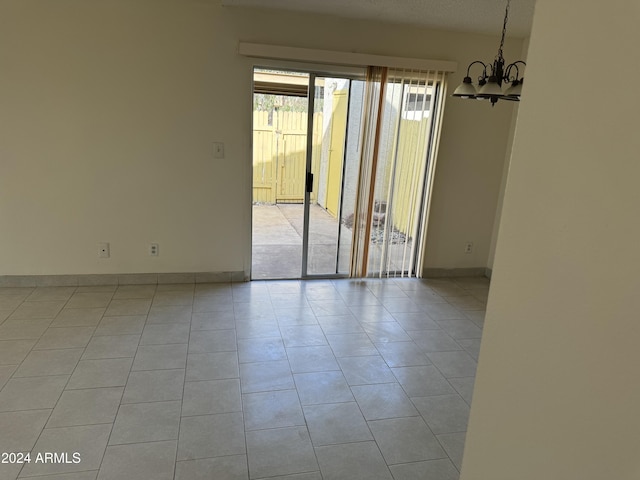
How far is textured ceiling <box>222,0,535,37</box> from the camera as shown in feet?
9.68

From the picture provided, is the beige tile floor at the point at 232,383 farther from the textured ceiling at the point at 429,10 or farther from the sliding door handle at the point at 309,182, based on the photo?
the textured ceiling at the point at 429,10

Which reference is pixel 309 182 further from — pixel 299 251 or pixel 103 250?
pixel 103 250

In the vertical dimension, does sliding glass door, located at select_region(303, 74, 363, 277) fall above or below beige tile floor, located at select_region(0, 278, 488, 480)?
above

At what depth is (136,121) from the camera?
3377 mm

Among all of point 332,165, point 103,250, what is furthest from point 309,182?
point 103,250

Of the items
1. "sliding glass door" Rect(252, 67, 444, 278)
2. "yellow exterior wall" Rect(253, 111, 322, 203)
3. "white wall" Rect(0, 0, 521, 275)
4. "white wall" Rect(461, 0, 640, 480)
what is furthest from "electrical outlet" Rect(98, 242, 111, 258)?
"yellow exterior wall" Rect(253, 111, 322, 203)

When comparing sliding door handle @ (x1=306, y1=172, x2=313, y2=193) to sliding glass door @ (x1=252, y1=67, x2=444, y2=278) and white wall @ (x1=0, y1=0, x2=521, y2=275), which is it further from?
white wall @ (x1=0, y1=0, x2=521, y2=275)

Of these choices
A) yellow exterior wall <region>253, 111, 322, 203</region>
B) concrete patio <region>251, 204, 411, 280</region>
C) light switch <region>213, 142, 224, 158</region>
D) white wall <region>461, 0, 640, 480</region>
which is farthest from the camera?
yellow exterior wall <region>253, 111, 322, 203</region>

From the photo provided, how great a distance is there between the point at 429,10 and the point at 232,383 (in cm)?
296

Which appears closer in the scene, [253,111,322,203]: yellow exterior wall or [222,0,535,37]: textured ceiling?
[222,0,535,37]: textured ceiling

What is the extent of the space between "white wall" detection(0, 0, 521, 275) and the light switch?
5 centimetres

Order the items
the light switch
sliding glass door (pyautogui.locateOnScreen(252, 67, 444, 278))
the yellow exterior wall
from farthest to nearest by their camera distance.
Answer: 1. the yellow exterior wall
2. sliding glass door (pyautogui.locateOnScreen(252, 67, 444, 278))
3. the light switch

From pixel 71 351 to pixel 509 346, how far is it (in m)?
2.64

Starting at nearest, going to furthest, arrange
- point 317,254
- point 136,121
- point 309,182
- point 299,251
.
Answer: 1. point 136,121
2. point 309,182
3. point 317,254
4. point 299,251
